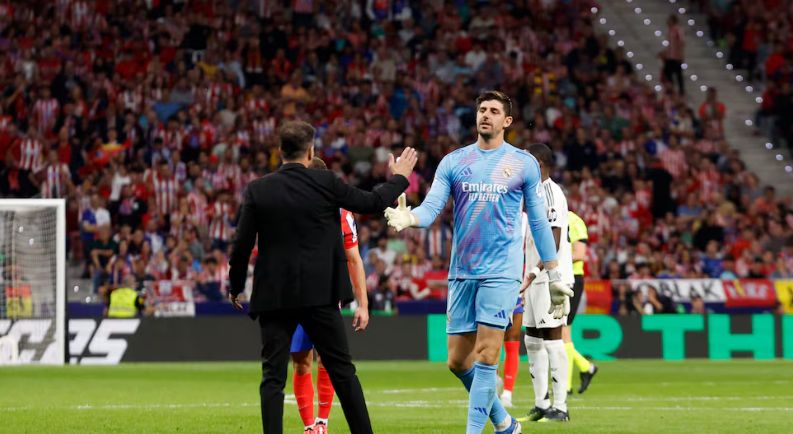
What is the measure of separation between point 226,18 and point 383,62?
3.80 metres

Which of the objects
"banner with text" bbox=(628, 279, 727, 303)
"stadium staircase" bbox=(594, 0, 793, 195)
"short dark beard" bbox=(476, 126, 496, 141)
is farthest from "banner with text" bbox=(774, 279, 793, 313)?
"short dark beard" bbox=(476, 126, 496, 141)

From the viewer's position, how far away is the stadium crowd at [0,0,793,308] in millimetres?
28297

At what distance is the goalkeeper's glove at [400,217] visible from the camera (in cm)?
975

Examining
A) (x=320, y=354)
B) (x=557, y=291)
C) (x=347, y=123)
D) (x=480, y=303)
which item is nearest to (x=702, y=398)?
(x=557, y=291)

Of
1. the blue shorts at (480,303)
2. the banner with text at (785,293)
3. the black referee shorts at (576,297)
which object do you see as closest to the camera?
the blue shorts at (480,303)

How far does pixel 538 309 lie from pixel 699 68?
2532cm

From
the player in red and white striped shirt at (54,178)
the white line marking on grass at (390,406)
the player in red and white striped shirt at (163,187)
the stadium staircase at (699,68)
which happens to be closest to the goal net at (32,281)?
the player in red and white striped shirt at (54,178)

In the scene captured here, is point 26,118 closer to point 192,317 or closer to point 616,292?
point 192,317

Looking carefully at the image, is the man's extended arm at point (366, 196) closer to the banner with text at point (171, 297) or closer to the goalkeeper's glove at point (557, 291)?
the goalkeeper's glove at point (557, 291)

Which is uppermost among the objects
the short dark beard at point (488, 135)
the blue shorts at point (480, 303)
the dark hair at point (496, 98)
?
the dark hair at point (496, 98)

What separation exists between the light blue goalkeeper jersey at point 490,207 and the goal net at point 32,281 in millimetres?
14932

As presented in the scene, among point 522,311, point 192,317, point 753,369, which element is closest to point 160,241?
point 192,317

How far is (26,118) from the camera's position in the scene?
99.7ft

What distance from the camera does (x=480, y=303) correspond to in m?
10.4
